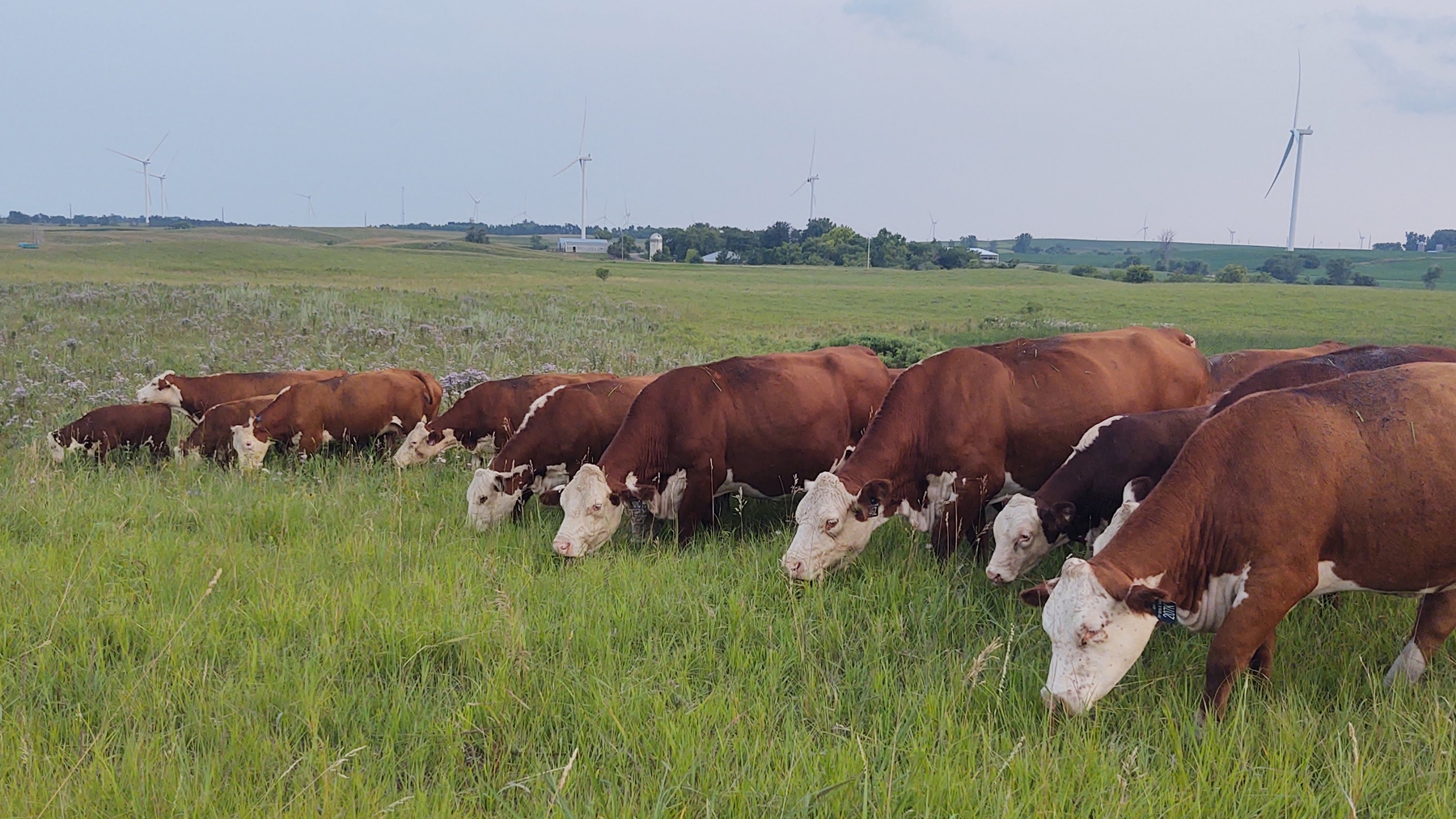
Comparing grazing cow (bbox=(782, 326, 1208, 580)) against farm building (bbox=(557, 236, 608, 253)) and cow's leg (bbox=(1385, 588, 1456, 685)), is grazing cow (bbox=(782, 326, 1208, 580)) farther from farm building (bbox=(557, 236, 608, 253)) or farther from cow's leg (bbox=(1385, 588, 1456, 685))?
farm building (bbox=(557, 236, 608, 253))

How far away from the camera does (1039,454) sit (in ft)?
28.3

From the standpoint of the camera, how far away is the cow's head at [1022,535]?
6918mm

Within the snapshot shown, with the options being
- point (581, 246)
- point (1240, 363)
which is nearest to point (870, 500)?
point (1240, 363)

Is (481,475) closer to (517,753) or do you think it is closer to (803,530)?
(803,530)

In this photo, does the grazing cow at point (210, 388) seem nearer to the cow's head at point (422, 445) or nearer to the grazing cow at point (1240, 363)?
the cow's head at point (422, 445)

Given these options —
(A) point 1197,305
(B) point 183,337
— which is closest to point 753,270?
(A) point 1197,305

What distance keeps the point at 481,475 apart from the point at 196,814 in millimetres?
5465

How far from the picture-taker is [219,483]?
1056 cm

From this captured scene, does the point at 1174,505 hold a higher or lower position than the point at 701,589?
higher

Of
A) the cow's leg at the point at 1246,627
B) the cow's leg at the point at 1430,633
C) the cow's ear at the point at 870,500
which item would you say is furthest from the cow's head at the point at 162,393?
the cow's leg at the point at 1430,633

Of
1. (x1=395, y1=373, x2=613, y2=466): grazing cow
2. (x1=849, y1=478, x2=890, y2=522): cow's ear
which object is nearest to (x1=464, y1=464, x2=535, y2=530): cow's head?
→ (x1=395, y1=373, x2=613, y2=466): grazing cow

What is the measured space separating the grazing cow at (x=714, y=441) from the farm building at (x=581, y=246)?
117m

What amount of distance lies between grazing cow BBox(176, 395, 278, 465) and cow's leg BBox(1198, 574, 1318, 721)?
10707 millimetres

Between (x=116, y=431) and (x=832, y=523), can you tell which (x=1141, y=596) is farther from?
(x=116, y=431)
